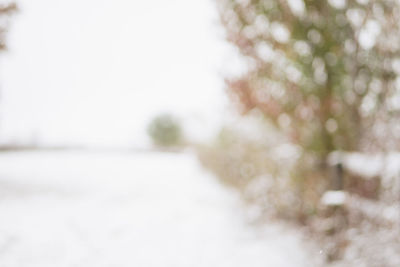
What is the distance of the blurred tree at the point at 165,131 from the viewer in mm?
25953

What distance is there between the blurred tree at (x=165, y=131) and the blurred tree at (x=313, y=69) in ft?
67.9

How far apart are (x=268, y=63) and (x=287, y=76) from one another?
0.36 meters

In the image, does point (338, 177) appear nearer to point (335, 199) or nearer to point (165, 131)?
point (335, 199)

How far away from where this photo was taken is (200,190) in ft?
29.2

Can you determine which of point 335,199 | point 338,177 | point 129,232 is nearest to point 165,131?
point 129,232

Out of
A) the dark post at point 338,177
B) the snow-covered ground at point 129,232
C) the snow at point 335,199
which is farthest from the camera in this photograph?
the dark post at point 338,177

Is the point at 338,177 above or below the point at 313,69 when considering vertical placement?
below

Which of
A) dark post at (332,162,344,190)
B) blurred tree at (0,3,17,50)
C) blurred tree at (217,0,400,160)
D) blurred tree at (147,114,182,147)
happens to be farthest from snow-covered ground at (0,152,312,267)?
blurred tree at (147,114,182,147)

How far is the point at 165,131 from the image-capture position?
26.2 metres

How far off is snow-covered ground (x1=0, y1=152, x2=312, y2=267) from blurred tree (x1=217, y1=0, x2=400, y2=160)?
1.61 meters

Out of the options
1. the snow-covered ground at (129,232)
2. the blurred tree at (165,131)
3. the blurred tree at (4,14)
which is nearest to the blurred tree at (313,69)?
the snow-covered ground at (129,232)

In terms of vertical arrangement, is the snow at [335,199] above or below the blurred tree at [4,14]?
below

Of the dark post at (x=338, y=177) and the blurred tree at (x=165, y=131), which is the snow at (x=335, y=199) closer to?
the dark post at (x=338, y=177)

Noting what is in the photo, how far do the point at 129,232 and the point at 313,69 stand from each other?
339cm
